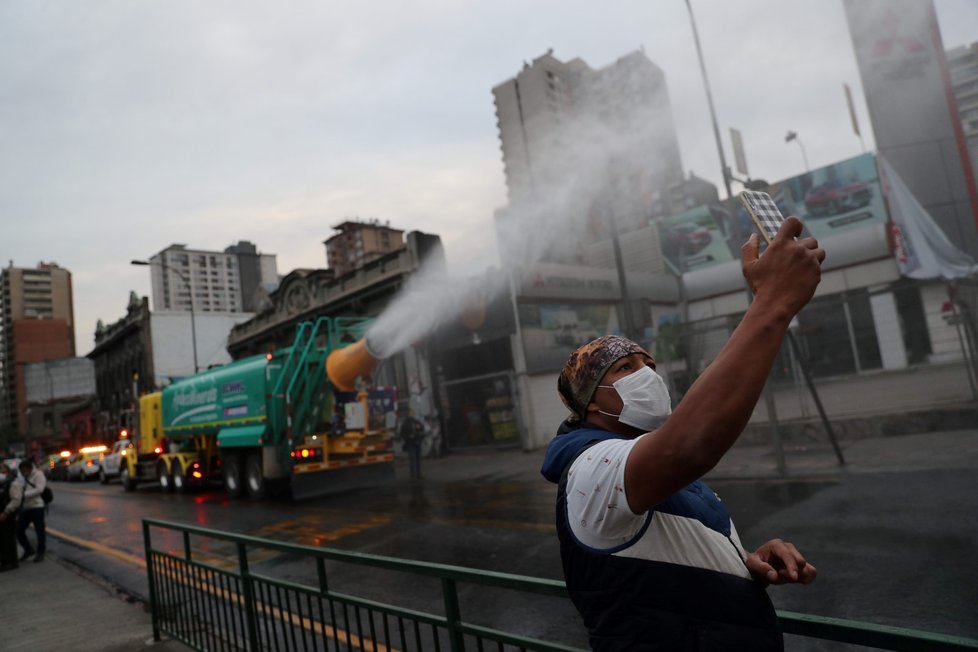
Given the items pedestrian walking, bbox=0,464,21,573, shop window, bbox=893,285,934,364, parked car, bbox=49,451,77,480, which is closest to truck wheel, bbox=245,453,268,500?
pedestrian walking, bbox=0,464,21,573

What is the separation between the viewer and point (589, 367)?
1.77 meters

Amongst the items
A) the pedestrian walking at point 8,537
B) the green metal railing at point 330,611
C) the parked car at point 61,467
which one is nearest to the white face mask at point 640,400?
the green metal railing at point 330,611

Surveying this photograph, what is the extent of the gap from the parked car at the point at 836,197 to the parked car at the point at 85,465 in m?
34.0

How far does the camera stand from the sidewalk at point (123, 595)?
5.91 m

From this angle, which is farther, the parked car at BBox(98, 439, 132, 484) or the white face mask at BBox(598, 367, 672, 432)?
the parked car at BBox(98, 439, 132, 484)

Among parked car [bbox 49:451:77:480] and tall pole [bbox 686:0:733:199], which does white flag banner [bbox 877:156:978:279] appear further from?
parked car [bbox 49:451:77:480]

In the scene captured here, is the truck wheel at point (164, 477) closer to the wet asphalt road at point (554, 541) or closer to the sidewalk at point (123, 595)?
the wet asphalt road at point (554, 541)

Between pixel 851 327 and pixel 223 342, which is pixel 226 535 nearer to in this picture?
pixel 851 327

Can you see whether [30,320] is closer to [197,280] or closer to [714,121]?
[197,280]

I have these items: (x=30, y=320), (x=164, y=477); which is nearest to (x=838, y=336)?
(x=164, y=477)

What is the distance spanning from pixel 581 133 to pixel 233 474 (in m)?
11.5

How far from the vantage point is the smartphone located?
1452mm

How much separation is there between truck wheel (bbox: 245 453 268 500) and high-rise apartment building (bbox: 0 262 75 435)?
435 feet

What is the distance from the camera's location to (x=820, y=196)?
2731cm
